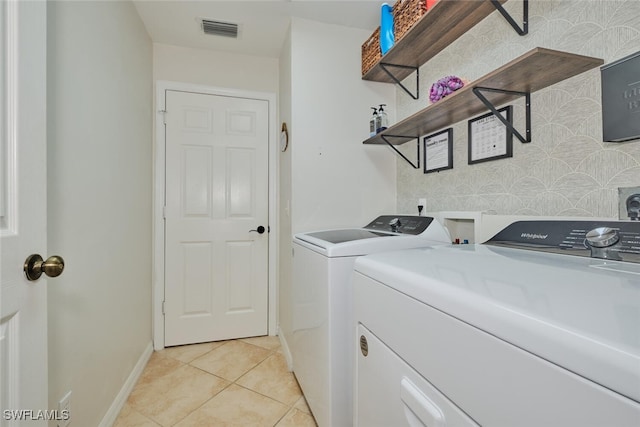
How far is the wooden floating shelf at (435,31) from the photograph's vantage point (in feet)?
4.21

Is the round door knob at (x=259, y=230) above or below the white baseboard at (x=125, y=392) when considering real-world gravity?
above

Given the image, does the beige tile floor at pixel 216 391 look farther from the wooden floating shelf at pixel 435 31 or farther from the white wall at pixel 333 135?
the wooden floating shelf at pixel 435 31

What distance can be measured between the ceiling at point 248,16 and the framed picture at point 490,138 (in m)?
1.05

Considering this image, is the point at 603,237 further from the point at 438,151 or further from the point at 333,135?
the point at 333,135

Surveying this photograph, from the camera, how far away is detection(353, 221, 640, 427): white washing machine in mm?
344

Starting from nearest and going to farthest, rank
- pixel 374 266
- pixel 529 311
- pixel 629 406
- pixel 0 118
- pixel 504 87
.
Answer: pixel 629 406, pixel 529 311, pixel 0 118, pixel 374 266, pixel 504 87

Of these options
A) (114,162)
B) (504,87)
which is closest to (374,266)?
(504,87)

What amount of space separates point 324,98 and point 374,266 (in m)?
1.49

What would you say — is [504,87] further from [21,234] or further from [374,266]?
[21,234]

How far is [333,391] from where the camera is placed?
118 centimetres

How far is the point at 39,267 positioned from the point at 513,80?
161 centimetres

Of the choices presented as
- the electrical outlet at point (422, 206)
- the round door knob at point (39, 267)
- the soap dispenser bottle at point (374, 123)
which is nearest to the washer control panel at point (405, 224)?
the electrical outlet at point (422, 206)

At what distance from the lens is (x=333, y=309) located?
117cm

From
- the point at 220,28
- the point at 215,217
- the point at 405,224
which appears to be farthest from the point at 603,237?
the point at 220,28
